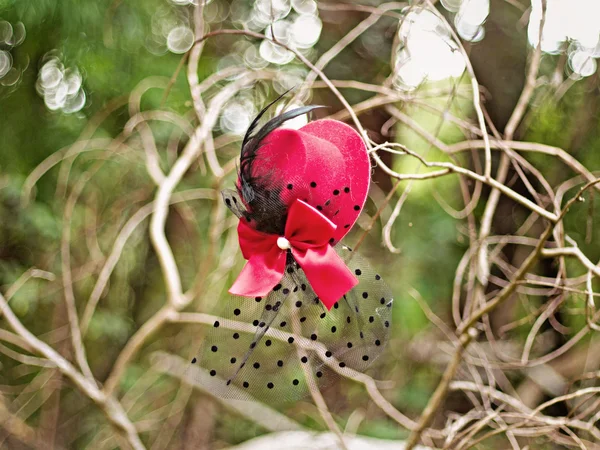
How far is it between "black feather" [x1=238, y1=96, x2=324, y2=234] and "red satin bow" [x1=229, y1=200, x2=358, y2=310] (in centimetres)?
2

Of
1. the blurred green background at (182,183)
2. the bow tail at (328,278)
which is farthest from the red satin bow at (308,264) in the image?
the blurred green background at (182,183)

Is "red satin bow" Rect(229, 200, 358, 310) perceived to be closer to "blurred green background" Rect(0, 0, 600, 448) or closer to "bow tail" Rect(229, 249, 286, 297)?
"bow tail" Rect(229, 249, 286, 297)

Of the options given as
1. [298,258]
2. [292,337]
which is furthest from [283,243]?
[292,337]

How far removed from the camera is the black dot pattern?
0.61m

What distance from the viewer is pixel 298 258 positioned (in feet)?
1.82

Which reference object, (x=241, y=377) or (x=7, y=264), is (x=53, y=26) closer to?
(x=7, y=264)

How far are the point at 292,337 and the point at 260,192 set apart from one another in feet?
0.53

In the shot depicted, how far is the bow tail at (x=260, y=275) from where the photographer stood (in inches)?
21.3

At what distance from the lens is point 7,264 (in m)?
1.73

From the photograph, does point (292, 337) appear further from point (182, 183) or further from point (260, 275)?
point (182, 183)

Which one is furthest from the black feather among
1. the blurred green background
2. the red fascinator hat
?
the blurred green background

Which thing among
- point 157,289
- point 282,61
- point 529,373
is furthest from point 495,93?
point 157,289

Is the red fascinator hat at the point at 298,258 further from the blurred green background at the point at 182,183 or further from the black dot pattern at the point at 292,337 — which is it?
the blurred green background at the point at 182,183

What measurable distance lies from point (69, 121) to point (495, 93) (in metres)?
1.37
